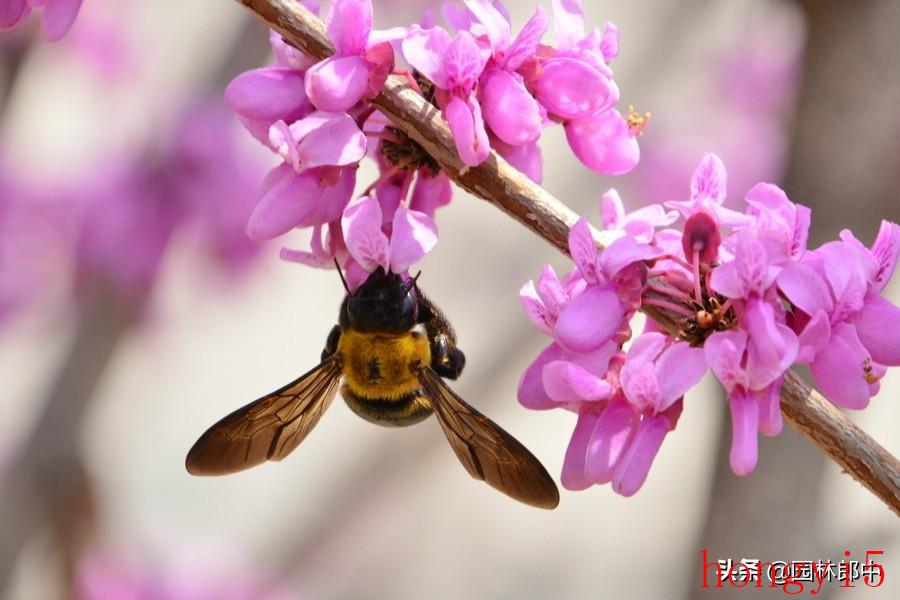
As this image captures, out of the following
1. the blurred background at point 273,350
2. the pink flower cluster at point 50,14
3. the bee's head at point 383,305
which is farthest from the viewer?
the blurred background at point 273,350

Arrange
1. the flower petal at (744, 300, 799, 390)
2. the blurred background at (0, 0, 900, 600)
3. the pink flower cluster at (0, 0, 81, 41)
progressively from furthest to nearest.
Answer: the blurred background at (0, 0, 900, 600), the pink flower cluster at (0, 0, 81, 41), the flower petal at (744, 300, 799, 390)

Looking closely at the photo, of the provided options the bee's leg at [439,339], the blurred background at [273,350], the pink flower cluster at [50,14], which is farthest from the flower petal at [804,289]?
the blurred background at [273,350]

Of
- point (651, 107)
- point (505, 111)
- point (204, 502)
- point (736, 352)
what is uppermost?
point (651, 107)

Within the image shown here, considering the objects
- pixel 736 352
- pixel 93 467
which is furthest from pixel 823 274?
pixel 93 467

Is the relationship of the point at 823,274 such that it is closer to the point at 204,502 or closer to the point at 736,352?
the point at 736,352

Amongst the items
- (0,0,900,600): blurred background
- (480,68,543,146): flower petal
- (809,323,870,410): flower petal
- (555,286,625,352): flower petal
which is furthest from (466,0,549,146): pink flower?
(0,0,900,600): blurred background

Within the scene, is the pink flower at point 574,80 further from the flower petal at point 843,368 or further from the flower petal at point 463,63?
the flower petal at point 843,368

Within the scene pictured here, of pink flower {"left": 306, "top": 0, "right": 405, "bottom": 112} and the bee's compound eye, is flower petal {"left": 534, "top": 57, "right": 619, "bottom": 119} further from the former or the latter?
the bee's compound eye
